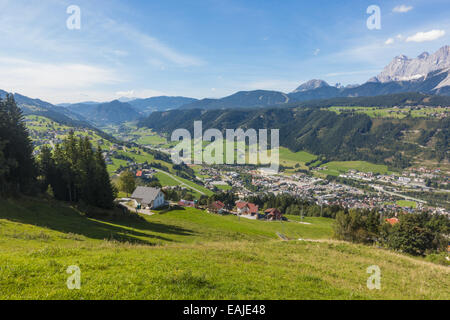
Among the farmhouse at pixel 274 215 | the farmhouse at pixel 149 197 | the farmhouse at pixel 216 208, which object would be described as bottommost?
the farmhouse at pixel 274 215

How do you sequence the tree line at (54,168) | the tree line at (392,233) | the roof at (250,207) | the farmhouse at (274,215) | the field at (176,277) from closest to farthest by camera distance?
1. the field at (176,277)
2. the tree line at (54,168)
3. the tree line at (392,233)
4. the farmhouse at (274,215)
5. the roof at (250,207)

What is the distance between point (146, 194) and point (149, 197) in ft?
7.30

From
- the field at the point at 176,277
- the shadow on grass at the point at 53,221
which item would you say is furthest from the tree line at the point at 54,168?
the field at the point at 176,277

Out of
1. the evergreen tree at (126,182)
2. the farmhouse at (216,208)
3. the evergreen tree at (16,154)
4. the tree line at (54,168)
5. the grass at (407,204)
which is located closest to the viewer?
the evergreen tree at (16,154)

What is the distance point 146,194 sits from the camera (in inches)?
2928

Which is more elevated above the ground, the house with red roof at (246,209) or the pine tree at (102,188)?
the pine tree at (102,188)

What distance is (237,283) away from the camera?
11102mm

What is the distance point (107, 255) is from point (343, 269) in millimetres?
17166

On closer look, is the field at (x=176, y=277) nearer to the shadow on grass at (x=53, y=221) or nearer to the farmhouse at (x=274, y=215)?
the shadow on grass at (x=53, y=221)

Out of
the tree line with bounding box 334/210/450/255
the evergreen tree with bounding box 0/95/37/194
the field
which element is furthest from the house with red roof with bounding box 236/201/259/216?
the field

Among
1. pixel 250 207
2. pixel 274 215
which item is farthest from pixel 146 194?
pixel 274 215

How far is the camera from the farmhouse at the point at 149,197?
235 ft
